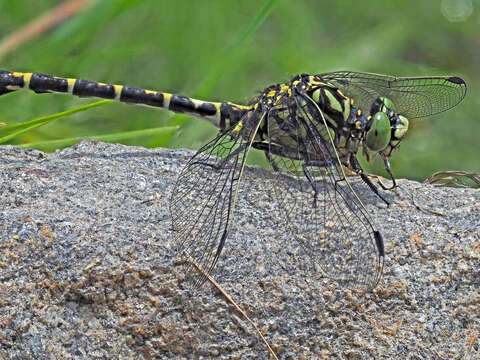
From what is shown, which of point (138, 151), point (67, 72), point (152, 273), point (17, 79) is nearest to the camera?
point (152, 273)

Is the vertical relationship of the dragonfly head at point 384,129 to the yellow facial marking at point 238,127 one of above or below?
above

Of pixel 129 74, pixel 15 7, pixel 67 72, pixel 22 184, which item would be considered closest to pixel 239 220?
pixel 22 184

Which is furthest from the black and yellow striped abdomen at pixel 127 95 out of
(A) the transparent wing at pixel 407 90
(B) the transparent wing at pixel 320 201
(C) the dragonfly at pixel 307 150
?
(A) the transparent wing at pixel 407 90

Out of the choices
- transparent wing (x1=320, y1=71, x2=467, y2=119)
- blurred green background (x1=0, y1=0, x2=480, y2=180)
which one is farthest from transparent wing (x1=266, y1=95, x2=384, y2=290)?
blurred green background (x1=0, y1=0, x2=480, y2=180)

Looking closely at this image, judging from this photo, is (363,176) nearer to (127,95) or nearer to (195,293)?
(195,293)

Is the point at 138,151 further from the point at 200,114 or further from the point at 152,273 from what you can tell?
the point at 152,273

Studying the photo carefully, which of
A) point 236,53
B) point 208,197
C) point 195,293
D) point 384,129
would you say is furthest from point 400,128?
point 236,53

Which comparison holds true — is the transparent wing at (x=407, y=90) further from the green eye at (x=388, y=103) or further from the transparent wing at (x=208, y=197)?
the transparent wing at (x=208, y=197)

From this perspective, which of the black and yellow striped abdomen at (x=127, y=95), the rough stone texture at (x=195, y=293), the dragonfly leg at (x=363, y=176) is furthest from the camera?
the black and yellow striped abdomen at (x=127, y=95)

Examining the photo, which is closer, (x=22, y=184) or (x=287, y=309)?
(x=287, y=309)
